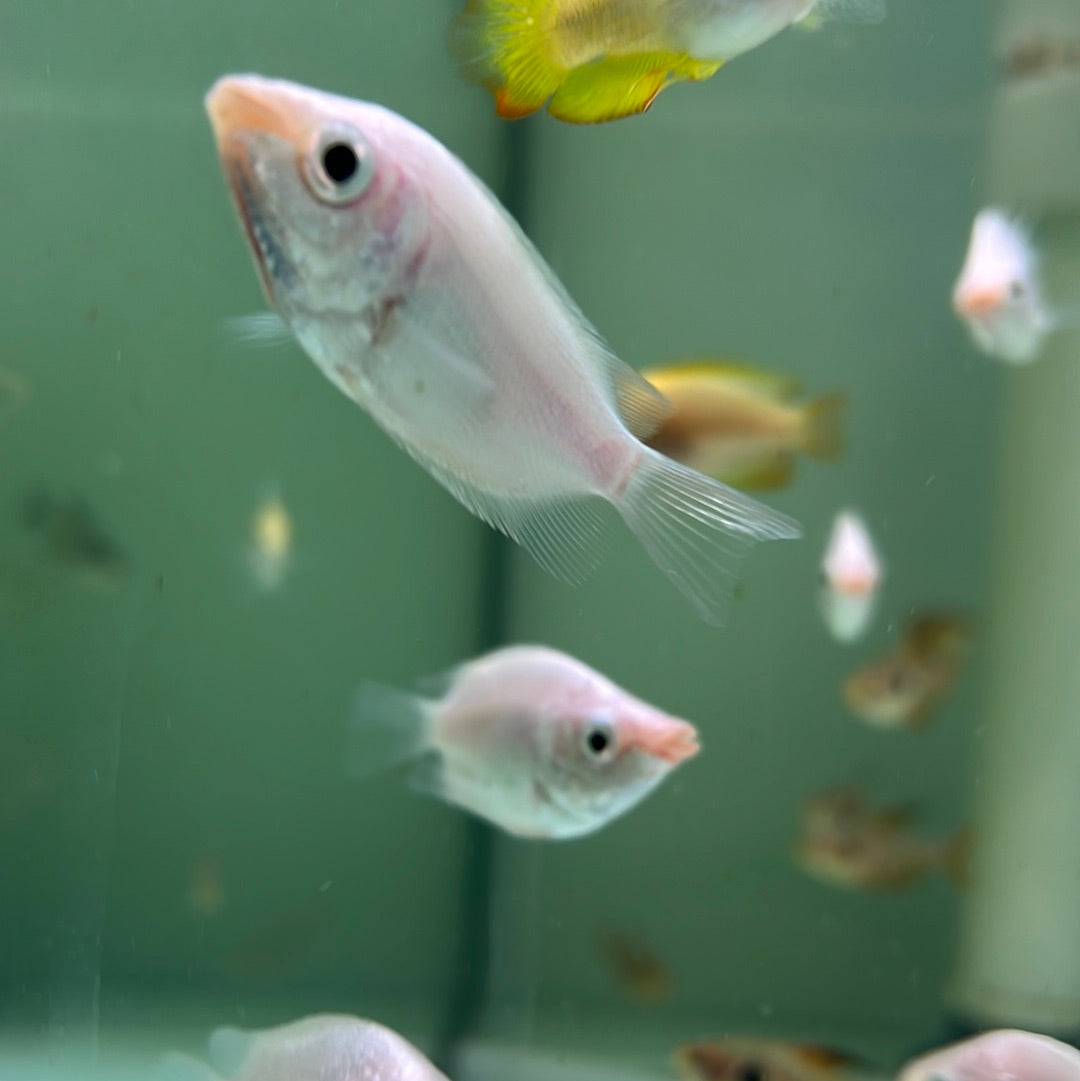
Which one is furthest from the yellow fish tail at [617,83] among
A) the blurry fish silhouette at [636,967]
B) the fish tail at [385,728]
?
Answer: the blurry fish silhouette at [636,967]

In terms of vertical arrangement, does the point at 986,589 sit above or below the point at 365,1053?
above

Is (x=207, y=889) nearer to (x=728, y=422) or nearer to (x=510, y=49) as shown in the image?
(x=728, y=422)

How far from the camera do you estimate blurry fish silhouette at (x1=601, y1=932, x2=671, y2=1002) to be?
3098 millimetres

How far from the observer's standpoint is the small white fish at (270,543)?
9.65ft

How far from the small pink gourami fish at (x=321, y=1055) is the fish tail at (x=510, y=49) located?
2.58ft

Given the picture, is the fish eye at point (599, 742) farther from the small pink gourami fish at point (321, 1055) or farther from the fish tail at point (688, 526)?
the fish tail at point (688, 526)

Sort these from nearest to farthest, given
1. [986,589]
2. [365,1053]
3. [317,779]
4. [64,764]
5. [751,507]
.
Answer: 1. [751,507]
2. [365,1053]
3. [64,764]
4. [986,589]
5. [317,779]

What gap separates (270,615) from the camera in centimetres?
295

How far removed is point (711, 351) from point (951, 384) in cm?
68

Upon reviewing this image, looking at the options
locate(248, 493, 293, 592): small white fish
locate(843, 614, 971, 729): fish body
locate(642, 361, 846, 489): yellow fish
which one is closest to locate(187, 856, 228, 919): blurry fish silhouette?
locate(248, 493, 293, 592): small white fish

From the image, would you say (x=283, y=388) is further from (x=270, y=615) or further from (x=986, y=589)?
(x=986, y=589)

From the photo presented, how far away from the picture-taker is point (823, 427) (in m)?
2.23

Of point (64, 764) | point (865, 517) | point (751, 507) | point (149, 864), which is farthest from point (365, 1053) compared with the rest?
point (865, 517)

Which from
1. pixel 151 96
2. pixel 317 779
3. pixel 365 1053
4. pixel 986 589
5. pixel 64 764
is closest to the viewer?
pixel 365 1053
